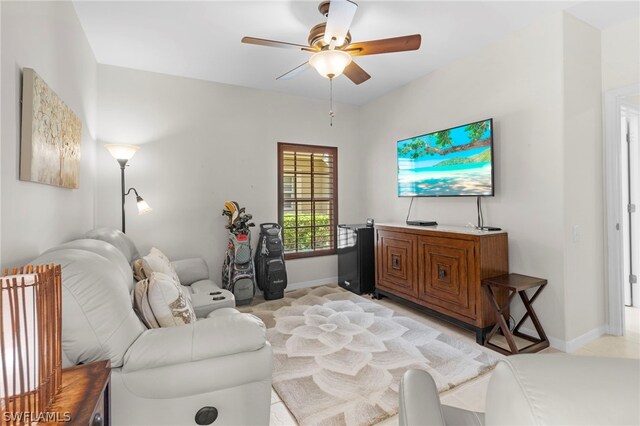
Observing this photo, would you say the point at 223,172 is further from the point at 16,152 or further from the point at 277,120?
the point at 16,152

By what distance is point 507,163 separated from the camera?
2945 millimetres

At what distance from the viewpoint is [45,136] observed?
5.23 ft

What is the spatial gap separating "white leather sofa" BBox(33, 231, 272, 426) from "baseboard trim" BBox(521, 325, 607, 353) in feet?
8.34

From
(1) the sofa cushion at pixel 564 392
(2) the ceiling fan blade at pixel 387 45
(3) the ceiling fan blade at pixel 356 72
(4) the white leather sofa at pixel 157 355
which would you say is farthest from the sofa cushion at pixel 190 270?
(1) the sofa cushion at pixel 564 392

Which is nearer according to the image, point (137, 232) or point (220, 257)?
point (137, 232)

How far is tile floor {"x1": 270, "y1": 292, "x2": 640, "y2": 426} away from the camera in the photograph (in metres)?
1.83

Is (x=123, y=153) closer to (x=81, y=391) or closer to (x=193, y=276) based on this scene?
(x=193, y=276)

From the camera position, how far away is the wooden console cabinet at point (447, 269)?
270 centimetres

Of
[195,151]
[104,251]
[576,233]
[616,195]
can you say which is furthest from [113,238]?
[616,195]

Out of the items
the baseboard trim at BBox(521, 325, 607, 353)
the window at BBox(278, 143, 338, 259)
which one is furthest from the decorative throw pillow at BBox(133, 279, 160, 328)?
the baseboard trim at BBox(521, 325, 607, 353)

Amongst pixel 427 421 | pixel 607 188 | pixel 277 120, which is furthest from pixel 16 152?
pixel 607 188

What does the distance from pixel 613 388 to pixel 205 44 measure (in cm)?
359

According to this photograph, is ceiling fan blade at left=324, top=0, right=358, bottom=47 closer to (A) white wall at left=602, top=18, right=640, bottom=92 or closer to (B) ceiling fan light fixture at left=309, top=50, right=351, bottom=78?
(B) ceiling fan light fixture at left=309, top=50, right=351, bottom=78

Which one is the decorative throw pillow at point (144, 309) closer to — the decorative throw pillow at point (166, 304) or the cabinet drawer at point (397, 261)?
the decorative throw pillow at point (166, 304)
